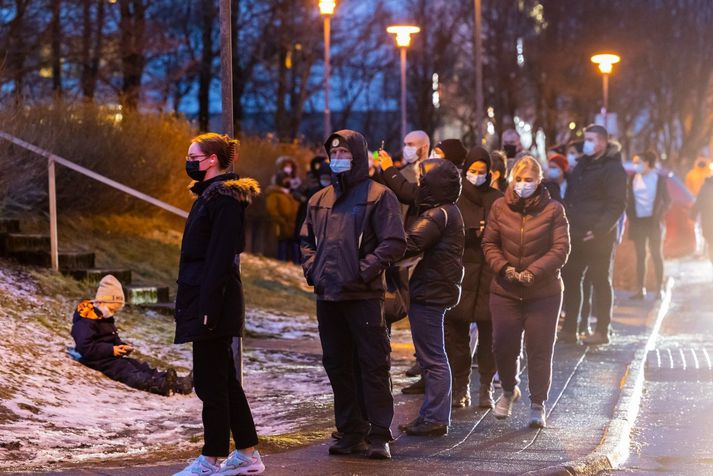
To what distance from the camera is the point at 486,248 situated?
10.9m

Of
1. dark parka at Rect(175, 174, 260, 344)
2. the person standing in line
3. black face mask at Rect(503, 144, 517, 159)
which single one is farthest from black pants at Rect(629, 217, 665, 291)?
dark parka at Rect(175, 174, 260, 344)

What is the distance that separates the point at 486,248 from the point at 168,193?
11.4 metres

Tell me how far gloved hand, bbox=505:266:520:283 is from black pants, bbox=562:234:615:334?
4.63m

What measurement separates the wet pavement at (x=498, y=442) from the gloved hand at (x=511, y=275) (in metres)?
1.04

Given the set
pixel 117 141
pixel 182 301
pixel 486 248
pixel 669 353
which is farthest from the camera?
pixel 117 141

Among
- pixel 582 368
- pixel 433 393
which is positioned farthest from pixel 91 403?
pixel 582 368

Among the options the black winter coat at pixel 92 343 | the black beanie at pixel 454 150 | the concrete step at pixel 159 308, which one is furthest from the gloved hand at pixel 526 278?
the concrete step at pixel 159 308

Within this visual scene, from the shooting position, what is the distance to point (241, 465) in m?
8.49

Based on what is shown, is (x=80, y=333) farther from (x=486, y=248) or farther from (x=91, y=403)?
(x=486, y=248)

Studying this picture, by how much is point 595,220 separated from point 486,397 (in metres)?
4.11

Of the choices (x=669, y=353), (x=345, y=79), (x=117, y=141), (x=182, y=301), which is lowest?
(x=669, y=353)

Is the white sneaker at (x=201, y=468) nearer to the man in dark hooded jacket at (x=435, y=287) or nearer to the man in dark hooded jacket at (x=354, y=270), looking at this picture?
the man in dark hooded jacket at (x=354, y=270)

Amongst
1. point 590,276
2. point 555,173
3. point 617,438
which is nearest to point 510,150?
point 555,173

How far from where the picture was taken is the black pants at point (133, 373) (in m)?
11.9
